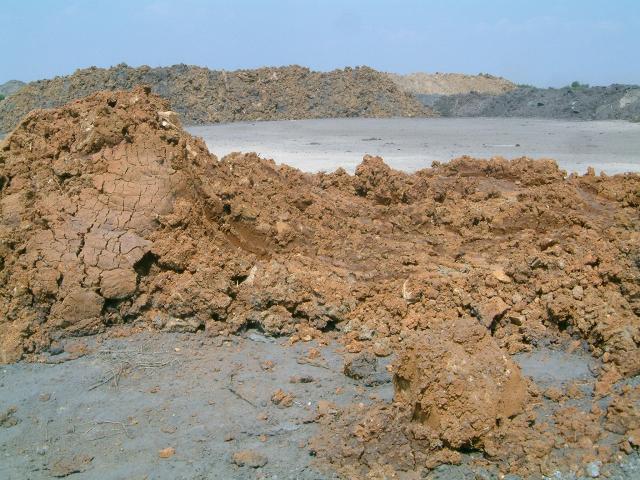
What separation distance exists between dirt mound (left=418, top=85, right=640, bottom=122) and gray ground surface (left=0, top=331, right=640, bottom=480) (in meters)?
25.1

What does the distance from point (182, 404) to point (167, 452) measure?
590 mm

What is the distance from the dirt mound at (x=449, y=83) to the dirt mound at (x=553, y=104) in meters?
12.4

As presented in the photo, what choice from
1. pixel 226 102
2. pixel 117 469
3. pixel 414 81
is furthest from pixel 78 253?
pixel 414 81

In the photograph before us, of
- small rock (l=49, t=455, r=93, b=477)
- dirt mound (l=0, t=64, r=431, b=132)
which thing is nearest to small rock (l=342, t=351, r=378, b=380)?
small rock (l=49, t=455, r=93, b=477)

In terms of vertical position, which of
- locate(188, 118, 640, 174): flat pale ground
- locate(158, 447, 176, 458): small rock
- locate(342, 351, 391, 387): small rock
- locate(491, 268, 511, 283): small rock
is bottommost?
locate(158, 447, 176, 458): small rock

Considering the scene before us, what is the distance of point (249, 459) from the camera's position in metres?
3.73

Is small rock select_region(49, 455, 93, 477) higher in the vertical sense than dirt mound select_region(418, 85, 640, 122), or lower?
lower

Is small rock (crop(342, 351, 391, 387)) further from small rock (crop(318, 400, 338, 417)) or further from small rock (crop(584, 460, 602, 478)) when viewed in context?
small rock (crop(584, 460, 602, 478))

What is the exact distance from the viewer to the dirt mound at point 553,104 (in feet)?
91.5

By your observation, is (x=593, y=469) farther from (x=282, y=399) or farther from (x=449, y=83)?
(x=449, y=83)

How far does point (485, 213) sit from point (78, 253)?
14.5 ft

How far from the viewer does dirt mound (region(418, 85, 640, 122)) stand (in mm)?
27875

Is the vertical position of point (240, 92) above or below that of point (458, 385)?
above

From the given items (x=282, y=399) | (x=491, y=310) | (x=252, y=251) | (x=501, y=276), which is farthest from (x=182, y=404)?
(x=501, y=276)
